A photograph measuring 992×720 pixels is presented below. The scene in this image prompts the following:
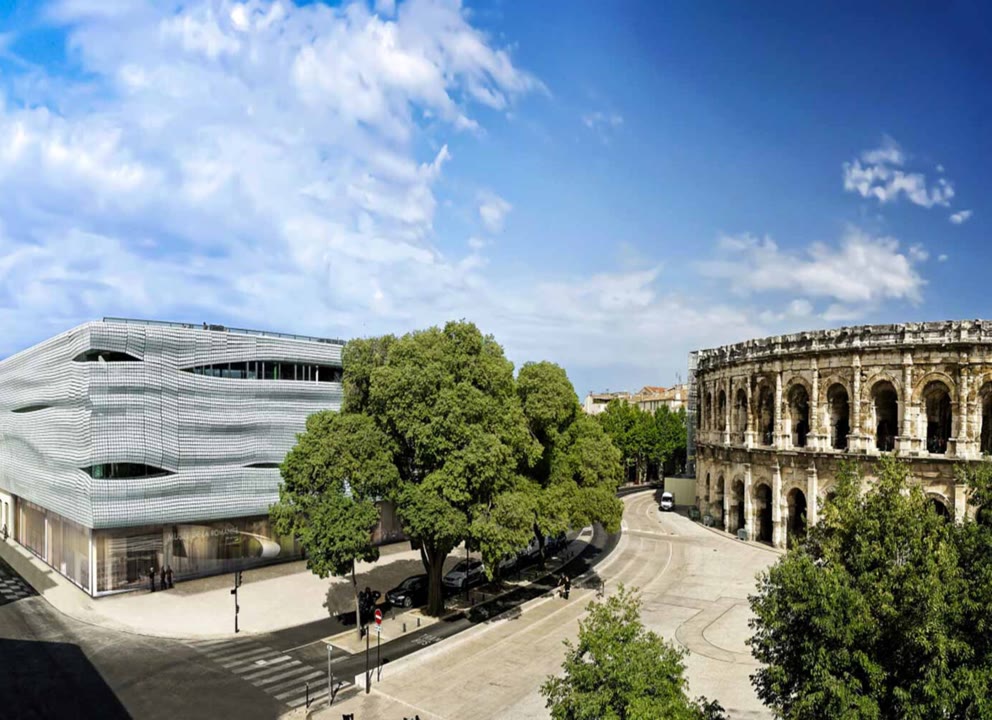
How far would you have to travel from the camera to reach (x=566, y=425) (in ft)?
136

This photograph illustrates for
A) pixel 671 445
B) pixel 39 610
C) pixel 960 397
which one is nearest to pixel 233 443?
pixel 39 610

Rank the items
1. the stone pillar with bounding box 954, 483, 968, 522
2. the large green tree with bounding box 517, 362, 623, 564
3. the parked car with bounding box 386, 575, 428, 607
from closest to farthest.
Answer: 1. the parked car with bounding box 386, 575, 428, 607
2. the large green tree with bounding box 517, 362, 623, 564
3. the stone pillar with bounding box 954, 483, 968, 522

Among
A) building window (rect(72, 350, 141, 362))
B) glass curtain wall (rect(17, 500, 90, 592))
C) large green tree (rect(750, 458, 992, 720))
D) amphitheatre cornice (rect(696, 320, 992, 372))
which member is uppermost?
amphitheatre cornice (rect(696, 320, 992, 372))

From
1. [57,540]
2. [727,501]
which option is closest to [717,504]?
[727,501]

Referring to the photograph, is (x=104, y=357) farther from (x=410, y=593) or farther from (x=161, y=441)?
(x=410, y=593)

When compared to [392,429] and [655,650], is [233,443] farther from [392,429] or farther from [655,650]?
[655,650]

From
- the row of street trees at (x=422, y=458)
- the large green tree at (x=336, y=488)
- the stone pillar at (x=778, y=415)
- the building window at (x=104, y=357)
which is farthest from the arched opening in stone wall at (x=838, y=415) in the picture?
the building window at (x=104, y=357)

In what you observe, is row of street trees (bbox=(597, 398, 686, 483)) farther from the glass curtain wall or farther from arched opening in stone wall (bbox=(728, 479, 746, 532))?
the glass curtain wall

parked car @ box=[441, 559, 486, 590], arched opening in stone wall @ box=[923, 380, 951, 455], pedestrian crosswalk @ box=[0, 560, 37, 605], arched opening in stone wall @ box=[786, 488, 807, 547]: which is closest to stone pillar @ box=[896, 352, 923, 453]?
arched opening in stone wall @ box=[923, 380, 951, 455]

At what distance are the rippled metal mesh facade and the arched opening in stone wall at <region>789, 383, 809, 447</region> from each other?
118ft

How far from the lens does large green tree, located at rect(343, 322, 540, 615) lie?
96.0ft

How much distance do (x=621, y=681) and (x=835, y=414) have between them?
1662 inches

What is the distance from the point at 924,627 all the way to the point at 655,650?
19.1 feet

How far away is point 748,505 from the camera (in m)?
54.0
